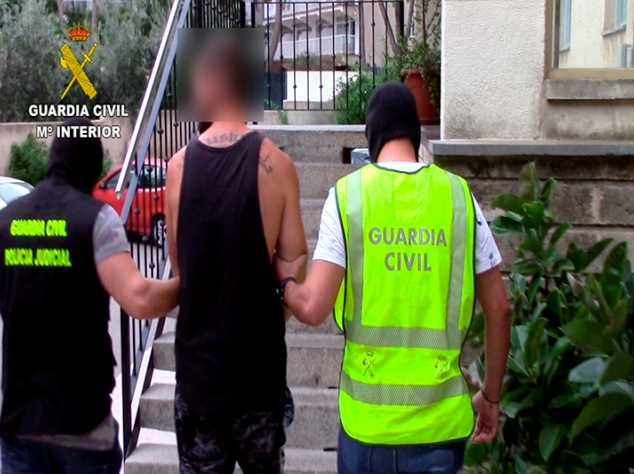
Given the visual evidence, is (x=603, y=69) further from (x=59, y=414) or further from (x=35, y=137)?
(x=35, y=137)

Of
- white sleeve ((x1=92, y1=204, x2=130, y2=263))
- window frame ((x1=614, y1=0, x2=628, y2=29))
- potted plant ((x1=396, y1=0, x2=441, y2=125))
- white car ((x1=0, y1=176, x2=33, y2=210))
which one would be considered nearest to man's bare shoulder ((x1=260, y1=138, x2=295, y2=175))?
white sleeve ((x1=92, y1=204, x2=130, y2=263))

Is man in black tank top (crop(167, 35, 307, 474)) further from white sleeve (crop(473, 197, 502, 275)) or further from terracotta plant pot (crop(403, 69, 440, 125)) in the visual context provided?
terracotta plant pot (crop(403, 69, 440, 125))

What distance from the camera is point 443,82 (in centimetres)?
405

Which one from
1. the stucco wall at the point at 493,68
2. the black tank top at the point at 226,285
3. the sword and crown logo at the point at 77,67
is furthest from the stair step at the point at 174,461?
the sword and crown logo at the point at 77,67

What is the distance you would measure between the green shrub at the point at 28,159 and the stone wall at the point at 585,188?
742 inches

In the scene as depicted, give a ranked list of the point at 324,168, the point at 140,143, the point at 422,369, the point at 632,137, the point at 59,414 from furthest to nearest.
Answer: the point at 324,168 < the point at 140,143 < the point at 632,137 < the point at 59,414 < the point at 422,369

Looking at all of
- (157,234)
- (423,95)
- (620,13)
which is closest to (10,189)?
(157,234)

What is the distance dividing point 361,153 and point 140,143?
3497 millimetres

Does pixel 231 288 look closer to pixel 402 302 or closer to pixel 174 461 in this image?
pixel 402 302

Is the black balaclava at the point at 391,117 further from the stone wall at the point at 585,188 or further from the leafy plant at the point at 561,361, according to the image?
the stone wall at the point at 585,188

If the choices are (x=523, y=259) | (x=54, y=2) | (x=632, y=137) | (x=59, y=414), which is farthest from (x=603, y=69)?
(x=54, y=2)

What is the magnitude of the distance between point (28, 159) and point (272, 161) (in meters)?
20.2

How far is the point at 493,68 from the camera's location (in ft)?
13.1

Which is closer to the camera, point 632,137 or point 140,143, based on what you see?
point 632,137
